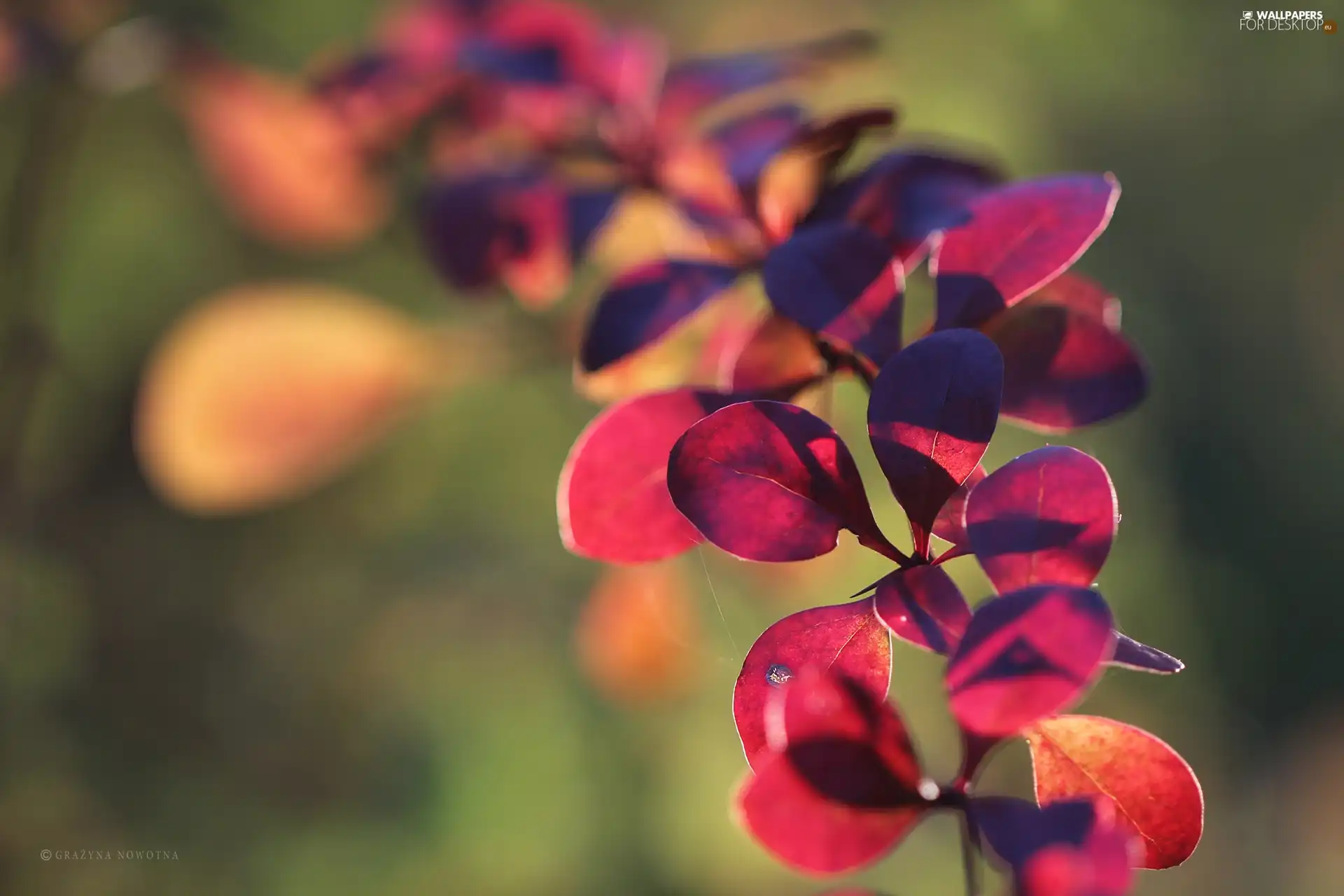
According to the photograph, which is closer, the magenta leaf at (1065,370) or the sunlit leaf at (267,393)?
the magenta leaf at (1065,370)

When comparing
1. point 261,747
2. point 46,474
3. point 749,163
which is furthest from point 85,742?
point 749,163

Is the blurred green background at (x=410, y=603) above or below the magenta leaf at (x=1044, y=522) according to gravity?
below

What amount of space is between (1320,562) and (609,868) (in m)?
1.37

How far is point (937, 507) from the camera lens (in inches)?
9.6

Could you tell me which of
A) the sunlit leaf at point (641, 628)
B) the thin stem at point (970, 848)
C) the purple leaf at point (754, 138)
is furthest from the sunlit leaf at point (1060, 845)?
the sunlit leaf at point (641, 628)

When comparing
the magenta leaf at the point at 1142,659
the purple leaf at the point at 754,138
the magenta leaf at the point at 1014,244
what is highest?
the magenta leaf at the point at 1014,244

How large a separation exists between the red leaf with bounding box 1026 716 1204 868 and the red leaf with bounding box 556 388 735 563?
107 mm

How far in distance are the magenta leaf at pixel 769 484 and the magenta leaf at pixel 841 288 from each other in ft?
0.13

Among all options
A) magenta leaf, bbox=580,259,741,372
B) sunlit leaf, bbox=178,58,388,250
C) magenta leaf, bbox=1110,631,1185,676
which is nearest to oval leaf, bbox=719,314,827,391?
magenta leaf, bbox=580,259,741,372

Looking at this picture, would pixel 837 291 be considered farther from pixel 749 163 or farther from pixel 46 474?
pixel 46 474

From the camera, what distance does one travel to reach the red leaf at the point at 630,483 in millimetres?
276

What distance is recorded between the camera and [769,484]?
0.80 ft

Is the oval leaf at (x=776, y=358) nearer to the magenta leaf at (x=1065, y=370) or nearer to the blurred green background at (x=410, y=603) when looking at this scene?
the magenta leaf at (x=1065, y=370)

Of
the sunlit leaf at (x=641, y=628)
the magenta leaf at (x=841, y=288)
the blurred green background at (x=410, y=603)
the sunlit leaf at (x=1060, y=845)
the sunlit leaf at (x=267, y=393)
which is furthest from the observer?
the blurred green background at (x=410, y=603)
